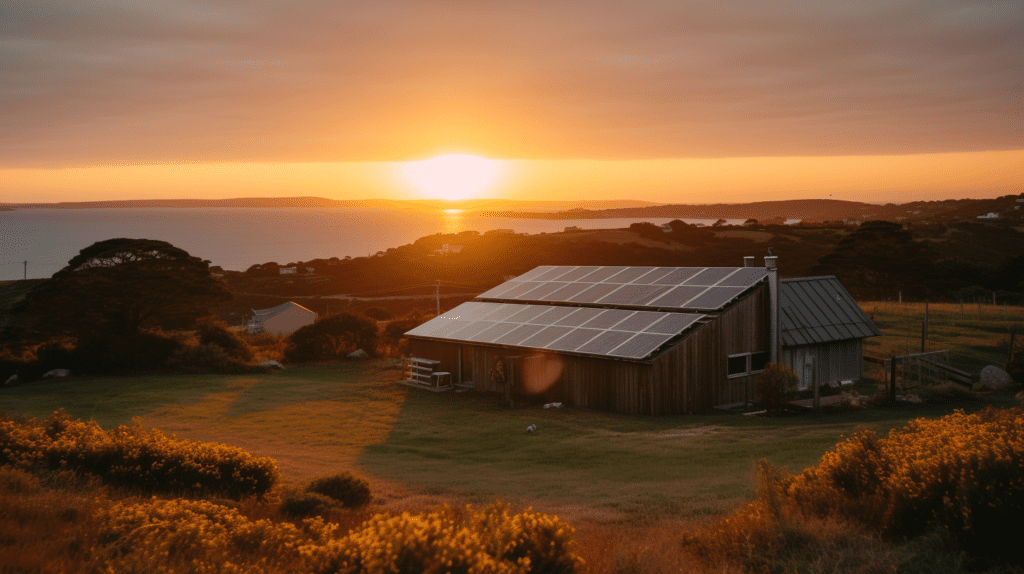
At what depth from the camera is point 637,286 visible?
29.2 m

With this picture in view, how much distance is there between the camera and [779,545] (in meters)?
7.84

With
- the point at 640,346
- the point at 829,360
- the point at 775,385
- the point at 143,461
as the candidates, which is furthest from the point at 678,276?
the point at 143,461

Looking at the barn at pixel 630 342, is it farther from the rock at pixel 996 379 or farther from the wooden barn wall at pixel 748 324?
the rock at pixel 996 379

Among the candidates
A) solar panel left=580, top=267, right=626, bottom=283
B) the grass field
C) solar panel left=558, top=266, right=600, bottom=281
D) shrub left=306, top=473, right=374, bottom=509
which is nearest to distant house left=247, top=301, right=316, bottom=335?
the grass field

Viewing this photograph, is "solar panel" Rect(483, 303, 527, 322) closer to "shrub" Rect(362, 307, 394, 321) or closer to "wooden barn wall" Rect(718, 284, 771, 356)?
"wooden barn wall" Rect(718, 284, 771, 356)

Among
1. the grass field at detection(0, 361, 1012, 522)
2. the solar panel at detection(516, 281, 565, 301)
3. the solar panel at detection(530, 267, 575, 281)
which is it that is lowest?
the grass field at detection(0, 361, 1012, 522)

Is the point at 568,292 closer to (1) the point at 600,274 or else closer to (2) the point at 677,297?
(1) the point at 600,274

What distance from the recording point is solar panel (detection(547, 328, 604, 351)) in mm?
24578

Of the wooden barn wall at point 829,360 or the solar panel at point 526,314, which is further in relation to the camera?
the solar panel at point 526,314

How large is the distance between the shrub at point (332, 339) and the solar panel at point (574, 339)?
53.2 ft

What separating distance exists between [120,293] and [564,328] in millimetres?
23706

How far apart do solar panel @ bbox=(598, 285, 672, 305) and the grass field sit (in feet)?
20.2

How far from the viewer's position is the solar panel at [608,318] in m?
25.7

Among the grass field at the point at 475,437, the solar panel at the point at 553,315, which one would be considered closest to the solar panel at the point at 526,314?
the solar panel at the point at 553,315
